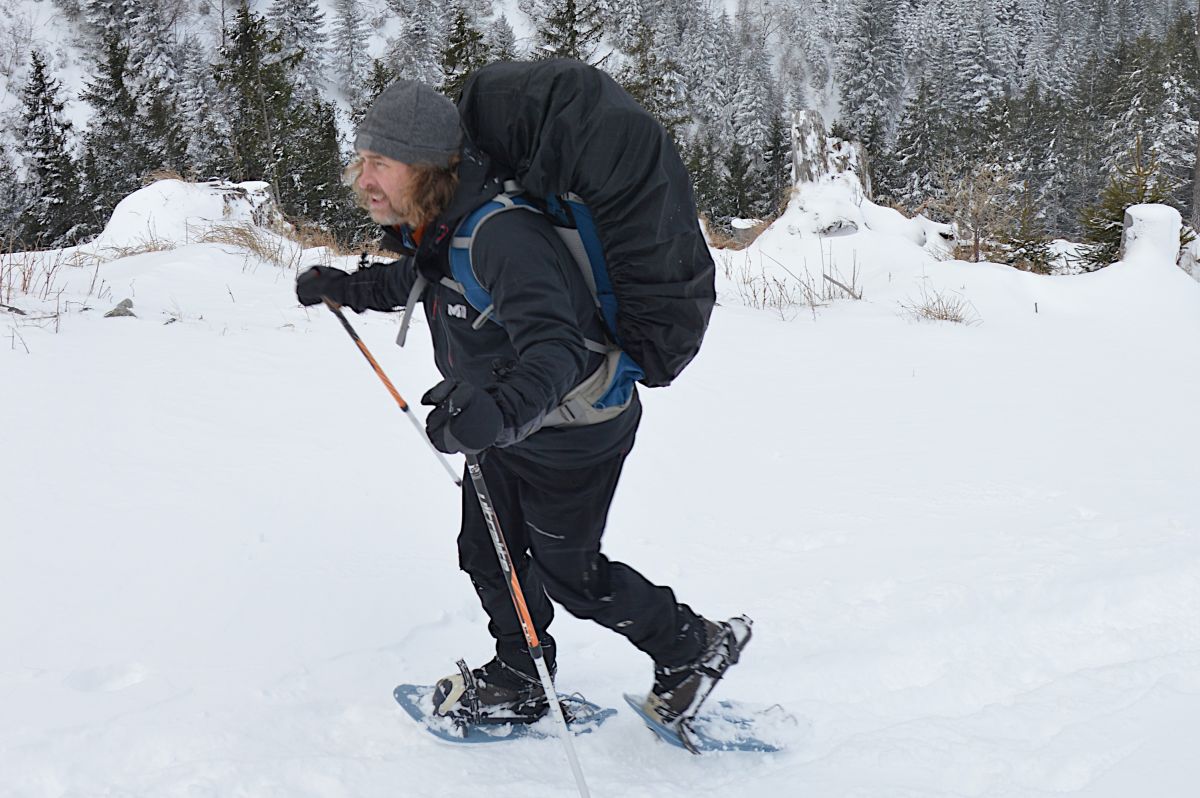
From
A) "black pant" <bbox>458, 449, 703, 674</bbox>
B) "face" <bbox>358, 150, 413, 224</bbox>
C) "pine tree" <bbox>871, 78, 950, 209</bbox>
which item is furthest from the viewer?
A: "pine tree" <bbox>871, 78, 950, 209</bbox>

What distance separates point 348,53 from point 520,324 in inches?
2326

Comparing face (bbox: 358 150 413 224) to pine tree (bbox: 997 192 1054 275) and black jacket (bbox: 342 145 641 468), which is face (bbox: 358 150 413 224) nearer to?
black jacket (bbox: 342 145 641 468)

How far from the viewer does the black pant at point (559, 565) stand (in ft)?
5.87

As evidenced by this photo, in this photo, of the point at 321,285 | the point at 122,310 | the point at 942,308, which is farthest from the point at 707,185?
the point at 321,285

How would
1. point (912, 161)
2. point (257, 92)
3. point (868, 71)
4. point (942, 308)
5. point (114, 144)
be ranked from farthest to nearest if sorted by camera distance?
point (868, 71) → point (912, 161) → point (114, 144) → point (257, 92) → point (942, 308)

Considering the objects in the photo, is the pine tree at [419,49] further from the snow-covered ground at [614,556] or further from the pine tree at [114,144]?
the snow-covered ground at [614,556]

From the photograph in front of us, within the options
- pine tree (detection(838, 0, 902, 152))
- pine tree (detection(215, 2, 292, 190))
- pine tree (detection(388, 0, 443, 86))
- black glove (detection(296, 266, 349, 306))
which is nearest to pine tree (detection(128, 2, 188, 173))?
pine tree (detection(215, 2, 292, 190))

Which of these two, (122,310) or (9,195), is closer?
(122,310)

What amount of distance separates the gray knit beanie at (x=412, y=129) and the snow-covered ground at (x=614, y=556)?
1.30 meters

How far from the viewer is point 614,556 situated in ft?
10.1

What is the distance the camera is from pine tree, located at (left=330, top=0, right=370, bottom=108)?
174 feet

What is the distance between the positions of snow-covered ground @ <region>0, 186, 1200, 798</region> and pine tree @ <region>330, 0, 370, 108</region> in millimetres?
53284

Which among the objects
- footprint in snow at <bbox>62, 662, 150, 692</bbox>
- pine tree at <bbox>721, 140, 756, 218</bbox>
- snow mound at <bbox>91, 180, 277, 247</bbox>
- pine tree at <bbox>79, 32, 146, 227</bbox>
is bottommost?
pine tree at <bbox>721, 140, 756, 218</bbox>

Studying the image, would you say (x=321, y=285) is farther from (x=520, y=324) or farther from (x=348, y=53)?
(x=348, y=53)
